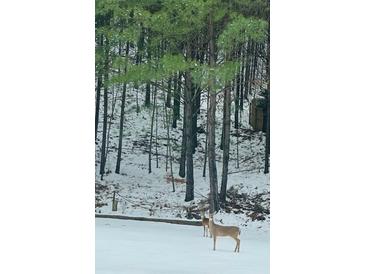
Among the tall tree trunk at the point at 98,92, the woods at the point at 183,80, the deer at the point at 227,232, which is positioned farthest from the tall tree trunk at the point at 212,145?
the tall tree trunk at the point at 98,92

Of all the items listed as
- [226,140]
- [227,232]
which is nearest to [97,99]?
[226,140]

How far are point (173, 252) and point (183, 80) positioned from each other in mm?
1235

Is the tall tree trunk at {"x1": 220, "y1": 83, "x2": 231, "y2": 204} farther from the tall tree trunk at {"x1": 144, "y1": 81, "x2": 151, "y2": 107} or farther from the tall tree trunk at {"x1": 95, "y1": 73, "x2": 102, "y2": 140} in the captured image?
the tall tree trunk at {"x1": 95, "y1": 73, "x2": 102, "y2": 140}

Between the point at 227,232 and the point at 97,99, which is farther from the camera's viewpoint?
the point at 97,99

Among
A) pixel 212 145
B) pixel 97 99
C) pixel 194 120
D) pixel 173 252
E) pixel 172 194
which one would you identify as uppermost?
pixel 97 99

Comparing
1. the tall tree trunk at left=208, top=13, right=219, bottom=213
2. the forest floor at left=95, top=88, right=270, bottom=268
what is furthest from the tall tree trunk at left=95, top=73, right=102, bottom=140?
the tall tree trunk at left=208, top=13, right=219, bottom=213

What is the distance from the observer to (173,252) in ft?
20.2

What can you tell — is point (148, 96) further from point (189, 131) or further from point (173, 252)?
point (173, 252)

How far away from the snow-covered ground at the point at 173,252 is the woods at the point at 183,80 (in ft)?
0.94
